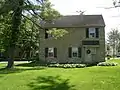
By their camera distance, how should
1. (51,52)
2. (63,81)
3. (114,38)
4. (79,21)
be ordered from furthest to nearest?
(114,38) → (79,21) → (51,52) → (63,81)

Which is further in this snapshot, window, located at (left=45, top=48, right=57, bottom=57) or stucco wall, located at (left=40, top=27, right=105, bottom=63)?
window, located at (left=45, top=48, right=57, bottom=57)

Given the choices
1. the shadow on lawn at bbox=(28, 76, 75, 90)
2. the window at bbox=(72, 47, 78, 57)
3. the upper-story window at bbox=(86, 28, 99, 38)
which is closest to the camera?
the shadow on lawn at bbox=(28, 76, 75, 90)

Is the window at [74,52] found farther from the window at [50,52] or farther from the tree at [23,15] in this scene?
the tree at [23,15]

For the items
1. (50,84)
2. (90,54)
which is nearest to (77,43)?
(90,54)

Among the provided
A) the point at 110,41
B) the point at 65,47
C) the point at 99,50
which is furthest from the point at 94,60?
the point at 110,41

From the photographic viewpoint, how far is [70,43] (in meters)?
41.8

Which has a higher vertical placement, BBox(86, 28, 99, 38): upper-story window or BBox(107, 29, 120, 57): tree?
BBox(107, 29, 120, 57): tree

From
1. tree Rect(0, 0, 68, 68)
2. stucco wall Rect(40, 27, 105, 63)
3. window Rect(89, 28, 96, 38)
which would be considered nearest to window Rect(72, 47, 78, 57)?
stucco wall Rect(40, 27, 105, 63)

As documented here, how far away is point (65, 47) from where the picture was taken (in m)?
42.0

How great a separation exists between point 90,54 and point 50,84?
2303 centimetres

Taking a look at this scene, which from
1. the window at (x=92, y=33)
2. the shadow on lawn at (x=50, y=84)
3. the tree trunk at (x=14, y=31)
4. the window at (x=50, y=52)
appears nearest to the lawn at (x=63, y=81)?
the shadow on lawn at (x=50, y=84)

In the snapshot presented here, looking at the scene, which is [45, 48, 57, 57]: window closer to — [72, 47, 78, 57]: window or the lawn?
[72, 47, 78, 57]: window

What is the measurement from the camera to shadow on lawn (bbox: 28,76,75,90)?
17547mm

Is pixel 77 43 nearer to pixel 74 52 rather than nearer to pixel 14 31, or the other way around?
pixel 74 52
